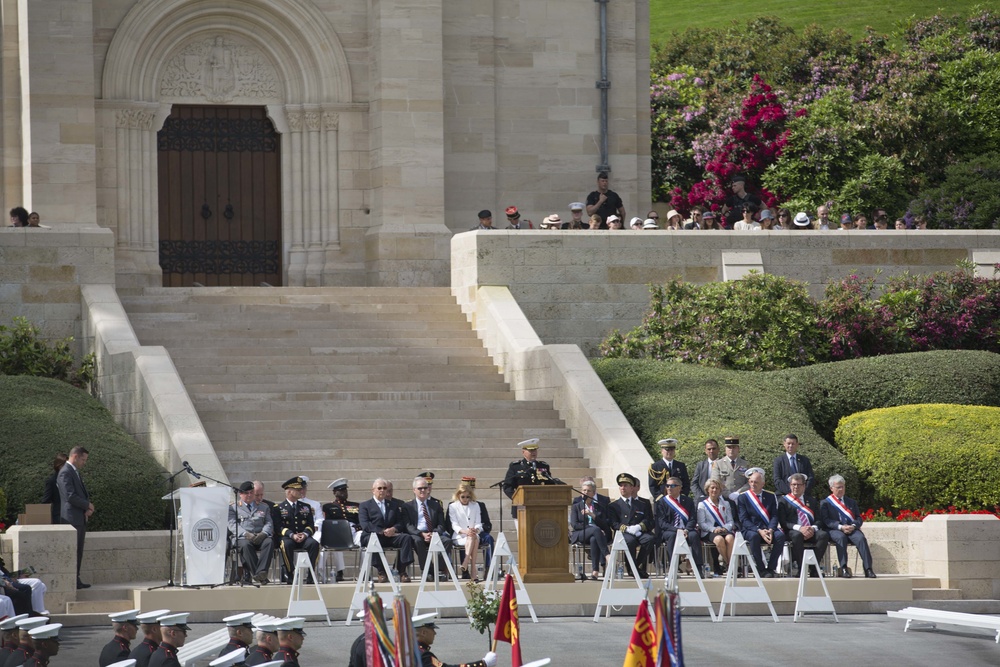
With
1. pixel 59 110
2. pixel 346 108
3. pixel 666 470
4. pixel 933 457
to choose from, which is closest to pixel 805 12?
pixel 346 108

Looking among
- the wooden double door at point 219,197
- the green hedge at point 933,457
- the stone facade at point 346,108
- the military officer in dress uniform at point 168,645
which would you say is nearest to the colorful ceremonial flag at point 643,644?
the military officer in dress uniform at point 168,645

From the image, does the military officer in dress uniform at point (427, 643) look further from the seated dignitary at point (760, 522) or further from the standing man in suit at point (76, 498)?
the seated dignitary at point (760, 522)

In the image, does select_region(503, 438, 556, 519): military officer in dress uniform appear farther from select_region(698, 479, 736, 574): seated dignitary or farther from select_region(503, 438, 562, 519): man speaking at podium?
select_region(698, 479, 736, 574): seated dignitary

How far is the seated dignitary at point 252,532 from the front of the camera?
59.5 ft

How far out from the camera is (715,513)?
1923cm

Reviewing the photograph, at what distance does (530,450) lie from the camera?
19.7 metres

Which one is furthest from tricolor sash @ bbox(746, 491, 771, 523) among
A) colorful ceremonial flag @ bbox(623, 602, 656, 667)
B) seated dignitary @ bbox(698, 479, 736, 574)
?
colorful ceremonial flag @ bbox(623, 602, 656, 667)

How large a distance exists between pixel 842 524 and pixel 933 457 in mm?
2734

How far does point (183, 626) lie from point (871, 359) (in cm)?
1463

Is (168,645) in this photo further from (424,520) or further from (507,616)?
(424,520)

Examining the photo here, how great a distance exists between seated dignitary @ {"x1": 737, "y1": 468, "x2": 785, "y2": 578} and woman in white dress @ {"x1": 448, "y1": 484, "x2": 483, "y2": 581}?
2732mm

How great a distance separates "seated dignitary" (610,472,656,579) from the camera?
1897 cm

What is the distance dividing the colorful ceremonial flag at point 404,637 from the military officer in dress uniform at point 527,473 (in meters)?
8.48

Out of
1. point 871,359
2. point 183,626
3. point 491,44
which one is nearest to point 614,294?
point 871,359
